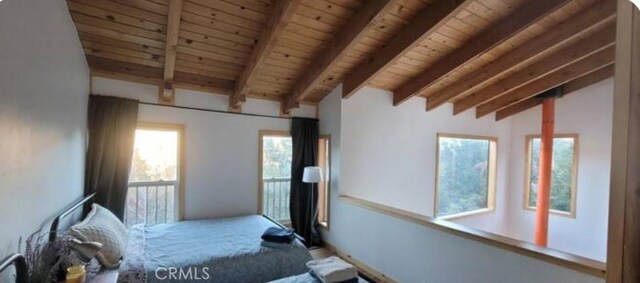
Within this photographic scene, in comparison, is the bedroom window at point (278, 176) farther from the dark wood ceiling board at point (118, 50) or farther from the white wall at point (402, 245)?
the dark wood ceiling board at point (118, 50)

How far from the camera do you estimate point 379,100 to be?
4410 millimetres

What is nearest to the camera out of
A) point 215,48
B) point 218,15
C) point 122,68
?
point 218,15

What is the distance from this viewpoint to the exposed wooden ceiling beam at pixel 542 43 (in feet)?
8.73

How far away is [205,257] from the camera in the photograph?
2.46m

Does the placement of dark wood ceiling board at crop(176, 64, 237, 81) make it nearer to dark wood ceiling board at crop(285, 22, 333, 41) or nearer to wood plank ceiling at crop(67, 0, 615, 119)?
wood plank ceiling at crop(67, 0, 615, 119)

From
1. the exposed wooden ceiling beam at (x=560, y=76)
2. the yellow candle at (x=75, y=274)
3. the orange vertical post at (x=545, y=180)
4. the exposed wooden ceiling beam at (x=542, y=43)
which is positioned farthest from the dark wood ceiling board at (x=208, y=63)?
the orange vertical post at (x=545, y=180)

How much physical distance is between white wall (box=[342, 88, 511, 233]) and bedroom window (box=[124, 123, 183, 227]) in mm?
2297

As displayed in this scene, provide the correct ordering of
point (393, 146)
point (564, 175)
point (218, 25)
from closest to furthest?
point (218, 25) < point (393, 146) < point (564, 175)

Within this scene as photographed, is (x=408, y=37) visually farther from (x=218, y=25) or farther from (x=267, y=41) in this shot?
(x=218, y=25)

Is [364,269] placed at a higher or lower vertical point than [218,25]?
lower

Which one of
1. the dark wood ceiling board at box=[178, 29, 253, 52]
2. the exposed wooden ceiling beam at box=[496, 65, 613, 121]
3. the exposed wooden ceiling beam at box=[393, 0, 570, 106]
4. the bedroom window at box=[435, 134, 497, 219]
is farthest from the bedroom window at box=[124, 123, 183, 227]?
the exposed wooden ceiling beam at box=[496, 65, 613, 121]

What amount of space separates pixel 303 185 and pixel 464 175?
3.24 m

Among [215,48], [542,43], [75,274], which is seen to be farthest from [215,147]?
[542,43]

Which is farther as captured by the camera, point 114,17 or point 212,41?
point 212,41
